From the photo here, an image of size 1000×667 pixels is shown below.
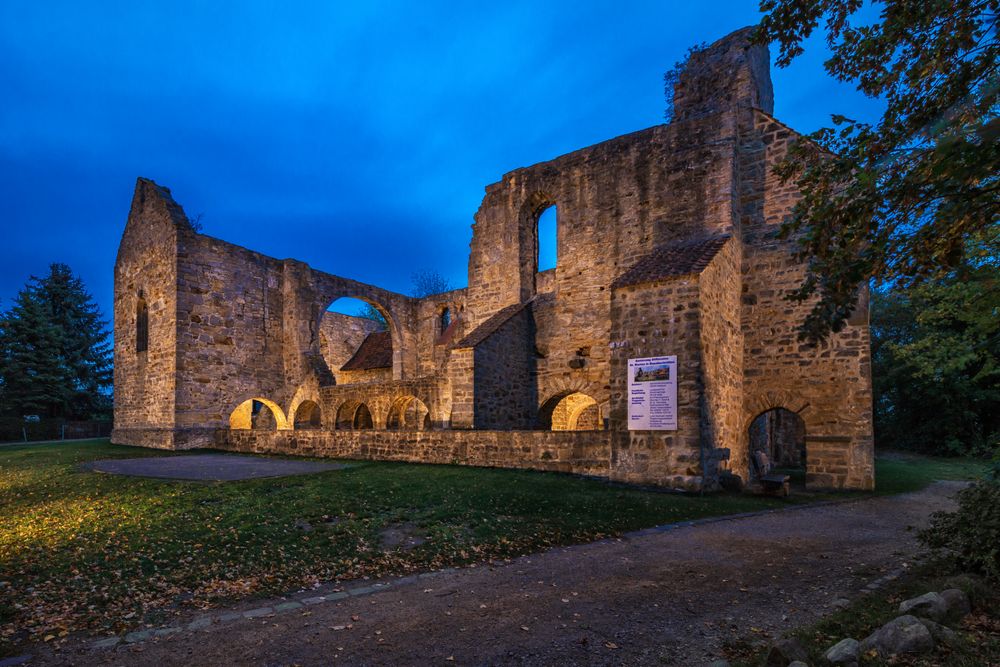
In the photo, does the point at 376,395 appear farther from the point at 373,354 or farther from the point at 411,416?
the point at 373,354

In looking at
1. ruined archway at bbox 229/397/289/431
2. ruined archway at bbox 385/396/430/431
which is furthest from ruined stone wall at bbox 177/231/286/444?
ruined archway at bbox 385/396/430/431

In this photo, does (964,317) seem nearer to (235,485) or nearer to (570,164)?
(235,485)

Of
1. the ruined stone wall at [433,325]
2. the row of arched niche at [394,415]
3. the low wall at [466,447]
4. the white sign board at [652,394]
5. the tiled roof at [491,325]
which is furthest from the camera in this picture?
the ruined stone wall at [433,325]

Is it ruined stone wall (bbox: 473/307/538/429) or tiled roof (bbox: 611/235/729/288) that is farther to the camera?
ruined stone wall (bbox: 473/307/538/429)

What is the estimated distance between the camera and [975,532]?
12.8 feet

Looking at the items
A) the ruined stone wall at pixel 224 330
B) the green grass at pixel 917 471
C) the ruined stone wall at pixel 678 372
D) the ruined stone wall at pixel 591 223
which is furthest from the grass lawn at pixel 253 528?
the ruined stone wall at pixel 224 330

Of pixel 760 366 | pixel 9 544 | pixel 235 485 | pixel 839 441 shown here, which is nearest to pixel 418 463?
pixel 235 485

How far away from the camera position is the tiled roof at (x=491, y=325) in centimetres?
1451

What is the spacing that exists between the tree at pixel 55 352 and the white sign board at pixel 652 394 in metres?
33.2

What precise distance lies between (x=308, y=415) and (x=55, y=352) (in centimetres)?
1875

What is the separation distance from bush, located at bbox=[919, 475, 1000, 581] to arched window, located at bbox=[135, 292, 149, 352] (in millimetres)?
22547

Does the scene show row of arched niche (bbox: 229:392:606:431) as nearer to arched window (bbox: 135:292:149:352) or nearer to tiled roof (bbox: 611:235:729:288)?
arched window (bbox: 135:292:149:352)

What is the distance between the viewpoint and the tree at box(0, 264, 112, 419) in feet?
97.7

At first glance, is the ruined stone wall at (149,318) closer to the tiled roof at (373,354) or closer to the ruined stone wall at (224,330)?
the ruined stone wall at (224,330)
